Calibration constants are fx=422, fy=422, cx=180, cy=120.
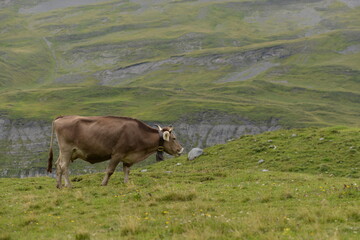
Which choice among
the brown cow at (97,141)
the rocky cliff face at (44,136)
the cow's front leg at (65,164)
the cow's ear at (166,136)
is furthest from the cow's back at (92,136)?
the rocky cliff face at (44,136)

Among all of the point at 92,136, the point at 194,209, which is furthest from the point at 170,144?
the point at 194,209

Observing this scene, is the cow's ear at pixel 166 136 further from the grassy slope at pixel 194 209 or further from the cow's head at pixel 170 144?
the grassy slope at pixel 194 209

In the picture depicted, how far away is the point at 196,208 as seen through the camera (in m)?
14.3

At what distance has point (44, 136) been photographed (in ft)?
495

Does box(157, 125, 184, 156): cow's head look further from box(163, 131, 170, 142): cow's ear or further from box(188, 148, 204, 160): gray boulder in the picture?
box(188, 148, 204, 160): gray boulder

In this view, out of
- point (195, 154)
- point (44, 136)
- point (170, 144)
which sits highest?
point (170, 144)

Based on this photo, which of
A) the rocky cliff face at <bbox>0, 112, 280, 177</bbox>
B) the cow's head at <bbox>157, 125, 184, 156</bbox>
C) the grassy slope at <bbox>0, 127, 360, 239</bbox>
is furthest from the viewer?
the rocky cliff face at <bbox>0, 112, 280, 177</bbox>

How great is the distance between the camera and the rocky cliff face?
397 feet

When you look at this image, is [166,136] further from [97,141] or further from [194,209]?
[194,209]

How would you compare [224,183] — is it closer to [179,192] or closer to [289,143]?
[179,192]

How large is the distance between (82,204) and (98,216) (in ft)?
8.19

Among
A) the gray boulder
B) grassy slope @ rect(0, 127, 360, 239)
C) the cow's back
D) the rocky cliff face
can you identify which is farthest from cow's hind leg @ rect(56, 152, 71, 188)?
the rocky cliff face

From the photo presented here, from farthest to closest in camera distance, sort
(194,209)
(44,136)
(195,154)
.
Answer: (44,136)
(195,154)
(194,209)

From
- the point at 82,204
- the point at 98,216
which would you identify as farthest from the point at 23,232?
the point at 82,204
